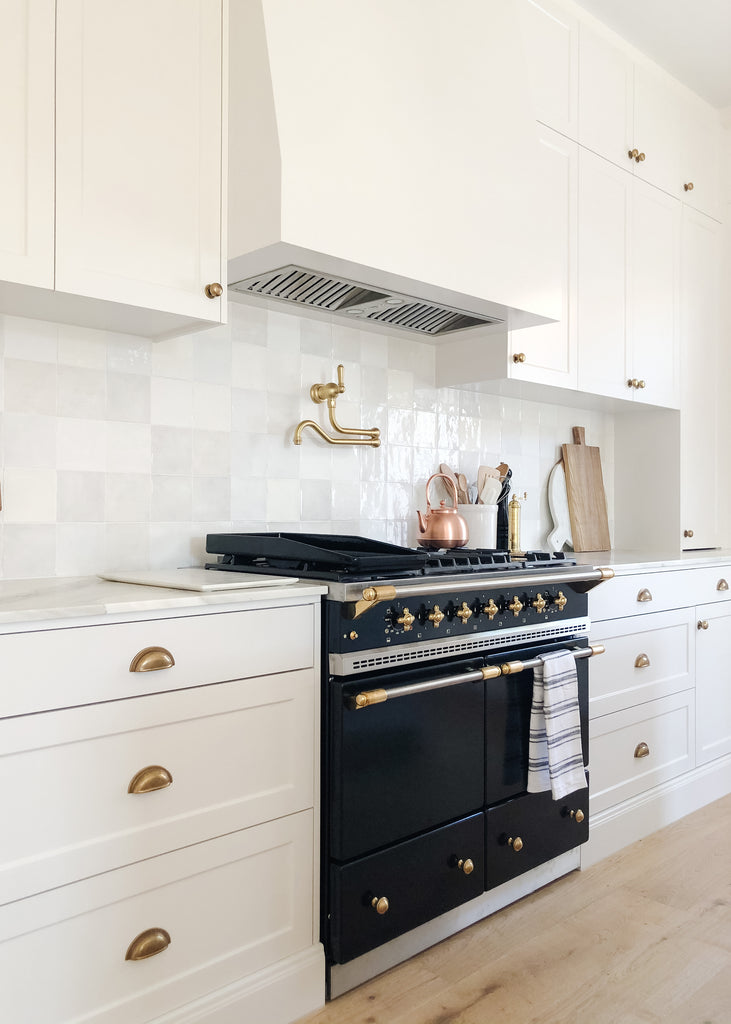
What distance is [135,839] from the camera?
149 centimetres

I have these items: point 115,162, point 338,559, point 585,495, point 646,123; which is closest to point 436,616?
point 338,559

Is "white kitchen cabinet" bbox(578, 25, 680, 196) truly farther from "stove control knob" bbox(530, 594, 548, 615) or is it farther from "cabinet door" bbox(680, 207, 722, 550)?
"stove control knob" bbox(530, 594, 548, 615)

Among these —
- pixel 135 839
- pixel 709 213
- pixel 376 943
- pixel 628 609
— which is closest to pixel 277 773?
pixel 135 839

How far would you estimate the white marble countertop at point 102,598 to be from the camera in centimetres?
137

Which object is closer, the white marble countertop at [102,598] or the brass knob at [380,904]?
the white marble countertop at [102,598]

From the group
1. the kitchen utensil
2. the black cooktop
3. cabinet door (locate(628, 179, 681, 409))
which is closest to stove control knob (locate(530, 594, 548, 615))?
the black cooktop

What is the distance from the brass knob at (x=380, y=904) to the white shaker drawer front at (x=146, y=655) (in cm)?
54

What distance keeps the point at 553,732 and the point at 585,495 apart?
1553mm

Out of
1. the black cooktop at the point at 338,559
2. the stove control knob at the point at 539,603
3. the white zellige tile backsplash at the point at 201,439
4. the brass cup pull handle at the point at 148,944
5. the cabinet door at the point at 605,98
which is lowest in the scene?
the brass cup pull handle at the point at 148,944

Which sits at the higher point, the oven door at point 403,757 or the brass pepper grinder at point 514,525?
the brass pepper grinder at point 514,525

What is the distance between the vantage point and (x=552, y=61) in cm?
283

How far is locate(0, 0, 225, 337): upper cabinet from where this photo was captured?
Result: 5.20 feet

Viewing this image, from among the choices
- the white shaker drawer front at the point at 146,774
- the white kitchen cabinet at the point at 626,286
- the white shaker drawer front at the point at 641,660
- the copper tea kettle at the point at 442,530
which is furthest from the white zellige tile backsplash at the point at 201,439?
Result: the white shaker drawer front at the point at 641,660

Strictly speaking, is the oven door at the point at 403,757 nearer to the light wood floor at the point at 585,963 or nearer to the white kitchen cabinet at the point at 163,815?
the white kitchen cabinet at the point at 163,815
